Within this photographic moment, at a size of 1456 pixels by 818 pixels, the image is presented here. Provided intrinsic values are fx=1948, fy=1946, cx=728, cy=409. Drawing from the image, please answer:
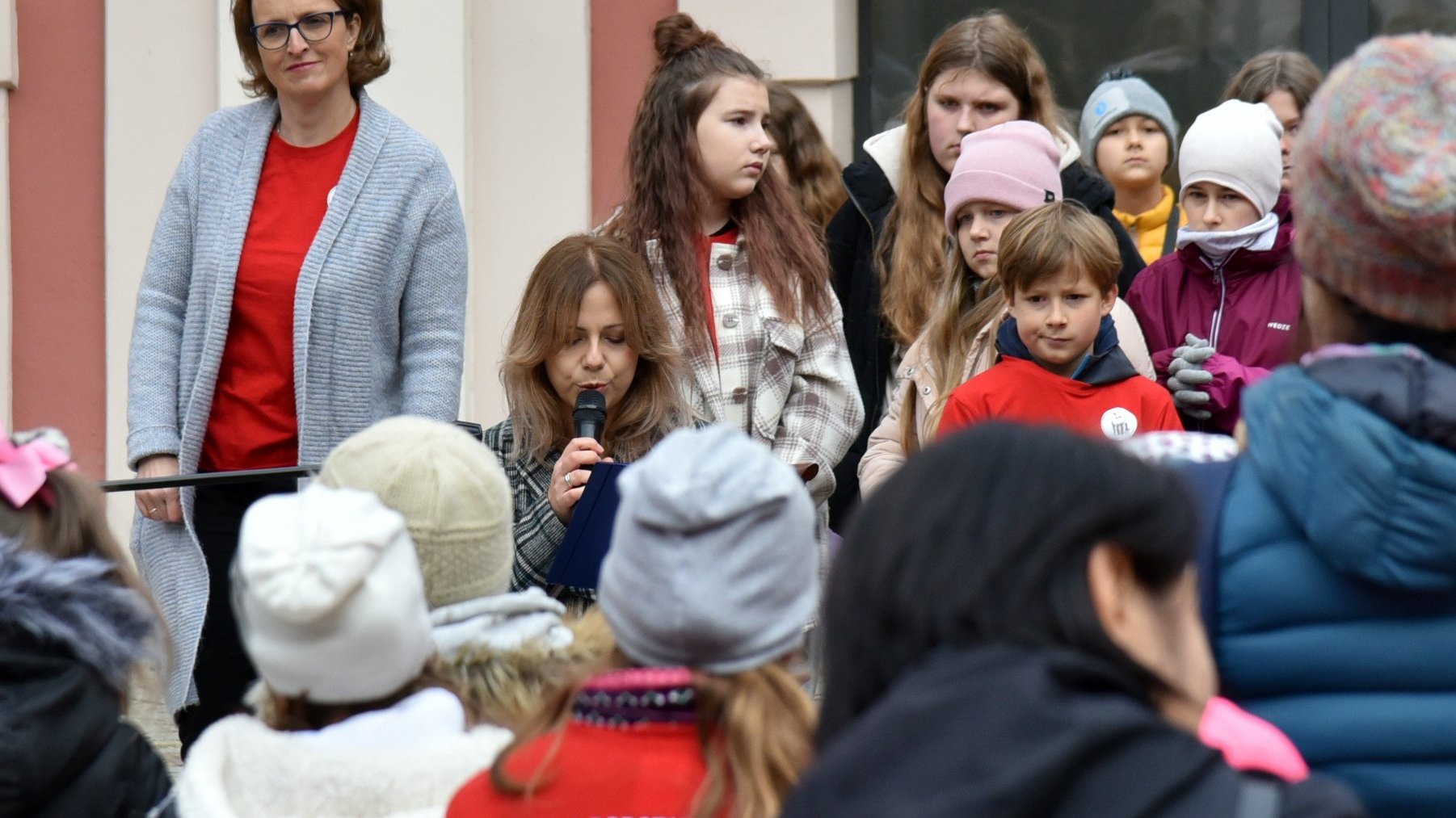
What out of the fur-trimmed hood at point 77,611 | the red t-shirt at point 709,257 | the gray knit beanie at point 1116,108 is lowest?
the fur-trimmed hood at point 77,611

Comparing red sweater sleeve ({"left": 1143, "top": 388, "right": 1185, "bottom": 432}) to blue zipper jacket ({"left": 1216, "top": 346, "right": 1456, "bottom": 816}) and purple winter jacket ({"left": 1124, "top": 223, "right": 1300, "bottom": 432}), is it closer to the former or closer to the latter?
purple winter jacket ({"left": 1124, "top": 223, "right": 1300, "bottom": 432})

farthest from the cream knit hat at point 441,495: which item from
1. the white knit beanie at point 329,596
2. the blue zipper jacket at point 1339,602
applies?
the blue zipper jacket at point 1339,602

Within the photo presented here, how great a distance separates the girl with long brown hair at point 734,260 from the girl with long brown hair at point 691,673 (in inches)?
75.8

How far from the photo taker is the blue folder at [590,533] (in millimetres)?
3365

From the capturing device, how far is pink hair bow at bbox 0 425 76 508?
2617 millimetres

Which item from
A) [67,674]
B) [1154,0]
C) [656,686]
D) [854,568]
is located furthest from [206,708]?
[1154,0]

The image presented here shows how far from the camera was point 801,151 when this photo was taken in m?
5.62

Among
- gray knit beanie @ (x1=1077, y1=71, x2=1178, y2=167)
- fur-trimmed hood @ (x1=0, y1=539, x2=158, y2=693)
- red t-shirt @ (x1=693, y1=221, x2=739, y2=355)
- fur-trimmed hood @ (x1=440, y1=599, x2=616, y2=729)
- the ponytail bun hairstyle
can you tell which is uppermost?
the ponytail bun hairstyle

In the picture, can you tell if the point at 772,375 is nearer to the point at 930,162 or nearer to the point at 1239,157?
the point at 930,162

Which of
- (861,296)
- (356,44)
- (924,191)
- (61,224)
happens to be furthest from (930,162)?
(61,224)

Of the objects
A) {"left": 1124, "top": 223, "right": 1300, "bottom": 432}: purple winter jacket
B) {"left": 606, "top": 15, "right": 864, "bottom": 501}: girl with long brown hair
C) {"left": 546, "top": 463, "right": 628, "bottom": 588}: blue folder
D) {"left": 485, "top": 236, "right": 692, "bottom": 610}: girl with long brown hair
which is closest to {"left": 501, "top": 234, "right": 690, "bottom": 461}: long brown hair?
{"left": 485, "top": 236, "right": 692, "bottom": 610}: girl with long brown hair

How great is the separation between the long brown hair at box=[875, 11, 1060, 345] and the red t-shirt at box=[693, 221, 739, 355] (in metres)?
0.42

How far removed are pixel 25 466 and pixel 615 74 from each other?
394cm

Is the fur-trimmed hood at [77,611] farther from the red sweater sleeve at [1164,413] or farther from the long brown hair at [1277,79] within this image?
the long brown hair at [1277,79]
